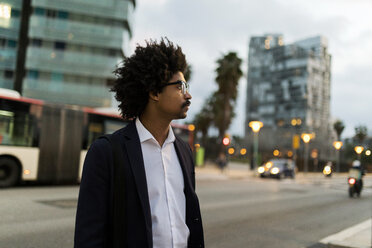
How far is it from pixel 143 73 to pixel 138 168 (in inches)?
23.4

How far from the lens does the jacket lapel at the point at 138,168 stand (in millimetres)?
1817

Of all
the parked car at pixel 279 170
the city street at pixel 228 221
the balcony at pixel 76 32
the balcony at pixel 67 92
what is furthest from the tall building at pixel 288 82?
the city street at pixel 228 221

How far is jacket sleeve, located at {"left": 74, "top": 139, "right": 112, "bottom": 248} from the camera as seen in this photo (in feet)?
5.73

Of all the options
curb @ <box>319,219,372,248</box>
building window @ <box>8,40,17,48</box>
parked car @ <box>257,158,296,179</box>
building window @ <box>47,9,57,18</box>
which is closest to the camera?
curb @ <box>319,219,372,248</box>

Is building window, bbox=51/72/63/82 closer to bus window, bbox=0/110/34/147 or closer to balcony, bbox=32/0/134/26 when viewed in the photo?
balcony, bbox=32/0/134/26

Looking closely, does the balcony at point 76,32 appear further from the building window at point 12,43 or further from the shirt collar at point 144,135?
the shirt collar at point 144,135

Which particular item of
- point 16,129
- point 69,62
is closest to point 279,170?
point 16,129

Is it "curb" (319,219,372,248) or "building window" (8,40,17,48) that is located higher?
"building window" (8,40,17,48)

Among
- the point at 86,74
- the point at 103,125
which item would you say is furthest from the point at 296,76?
the point at 103,125

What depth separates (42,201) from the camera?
894 cm

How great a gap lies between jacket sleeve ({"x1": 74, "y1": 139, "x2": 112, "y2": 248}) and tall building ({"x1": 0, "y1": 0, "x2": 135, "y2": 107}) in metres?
35.1

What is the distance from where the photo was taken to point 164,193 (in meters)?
1.95

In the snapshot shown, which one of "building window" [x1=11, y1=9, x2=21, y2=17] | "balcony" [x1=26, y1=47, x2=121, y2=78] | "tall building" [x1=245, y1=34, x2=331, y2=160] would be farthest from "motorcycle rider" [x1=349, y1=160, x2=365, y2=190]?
"tall building" [x1=245, y1=34, x2=331, y2=160]

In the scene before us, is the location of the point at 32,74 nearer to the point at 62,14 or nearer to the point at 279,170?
the point at 62,14
